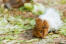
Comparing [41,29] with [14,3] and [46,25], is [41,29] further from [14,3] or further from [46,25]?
[14,3]

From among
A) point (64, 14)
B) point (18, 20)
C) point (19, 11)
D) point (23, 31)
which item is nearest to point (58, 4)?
point (64, 14)

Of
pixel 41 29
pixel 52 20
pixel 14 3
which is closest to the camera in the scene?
pixel 41 29

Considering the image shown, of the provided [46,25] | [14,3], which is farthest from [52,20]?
[14,3]

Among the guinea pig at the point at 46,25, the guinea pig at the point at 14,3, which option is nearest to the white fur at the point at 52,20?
the guinea pig at the point at 46,25

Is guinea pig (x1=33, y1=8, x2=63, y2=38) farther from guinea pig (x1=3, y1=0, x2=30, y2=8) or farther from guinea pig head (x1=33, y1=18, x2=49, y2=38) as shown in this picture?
guinea pig (x1=3, y1=0, x2=30, y2=8)

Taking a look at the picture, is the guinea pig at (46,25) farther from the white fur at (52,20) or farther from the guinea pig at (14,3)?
the guinea pig at (14,3)

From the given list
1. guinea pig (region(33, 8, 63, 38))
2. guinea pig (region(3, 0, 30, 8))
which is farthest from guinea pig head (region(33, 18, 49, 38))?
guinea pig (region(3, 0, 30, 8))

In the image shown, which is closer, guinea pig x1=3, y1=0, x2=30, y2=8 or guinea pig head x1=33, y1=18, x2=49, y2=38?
guinea pig head x1=33, y1=18, x2=49, y2=38

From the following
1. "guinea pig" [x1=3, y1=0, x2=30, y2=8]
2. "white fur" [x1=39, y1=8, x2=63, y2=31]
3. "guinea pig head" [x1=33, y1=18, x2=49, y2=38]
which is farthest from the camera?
"guinea pig" [x1=3, y1=0, x2=30, y2=8]

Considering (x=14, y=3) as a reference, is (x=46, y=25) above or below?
below
